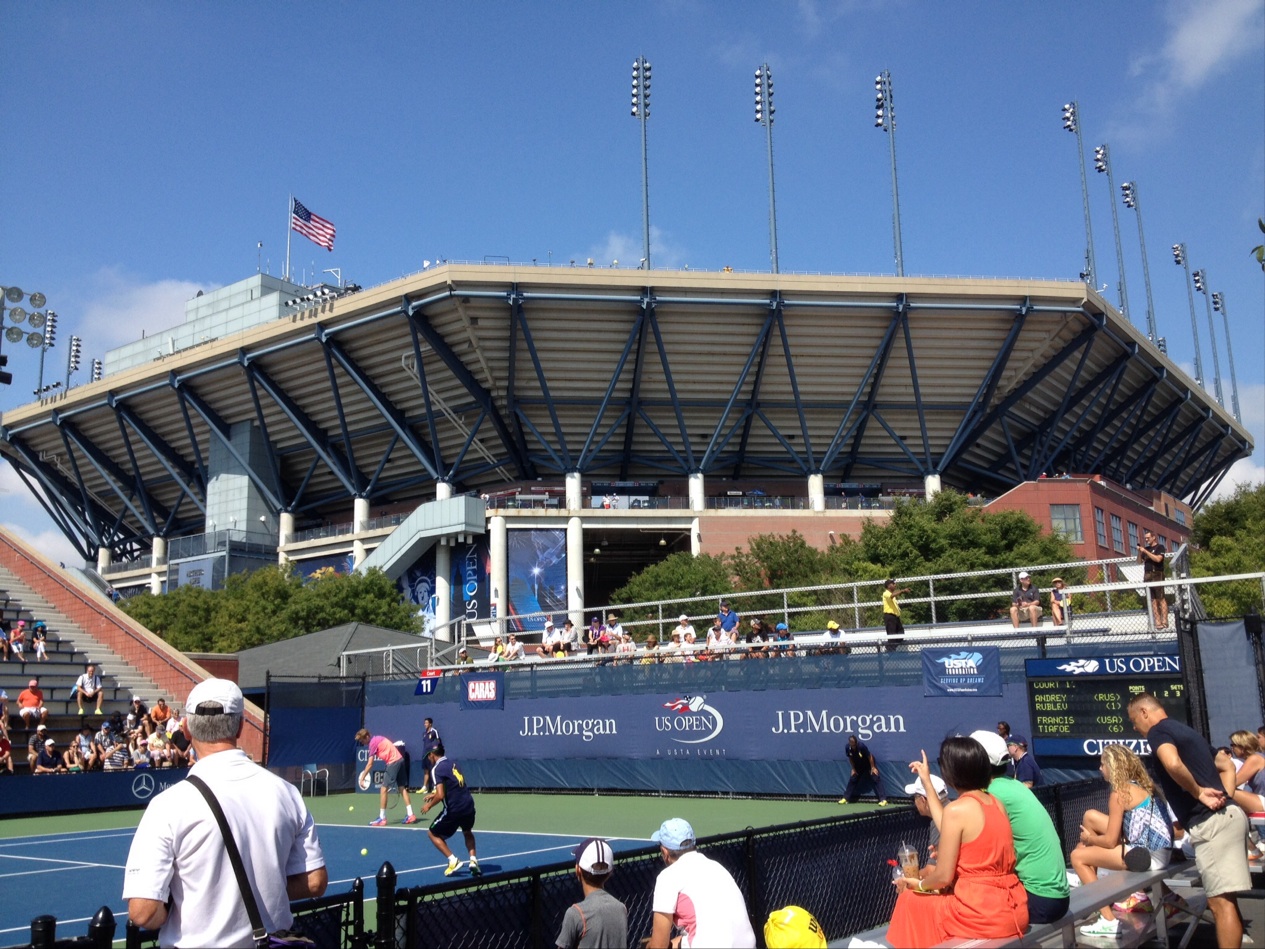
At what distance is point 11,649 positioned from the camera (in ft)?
94.2

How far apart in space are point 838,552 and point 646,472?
17.9 m

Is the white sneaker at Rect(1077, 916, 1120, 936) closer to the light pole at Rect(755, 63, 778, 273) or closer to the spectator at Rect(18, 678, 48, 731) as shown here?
the spectator at Rect(18, 678, 48, 731)

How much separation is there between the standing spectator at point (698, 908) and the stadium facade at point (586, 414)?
159 ft

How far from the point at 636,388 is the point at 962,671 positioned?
1603 inches

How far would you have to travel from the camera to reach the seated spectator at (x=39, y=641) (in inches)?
1147

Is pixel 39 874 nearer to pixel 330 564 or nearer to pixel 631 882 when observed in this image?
pixel 631 882

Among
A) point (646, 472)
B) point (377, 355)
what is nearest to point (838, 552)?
point (646, 472)

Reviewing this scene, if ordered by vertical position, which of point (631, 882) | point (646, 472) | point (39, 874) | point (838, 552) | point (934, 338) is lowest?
point (39, 874)

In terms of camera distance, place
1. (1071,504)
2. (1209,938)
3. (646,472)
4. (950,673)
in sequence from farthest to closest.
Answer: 1. (646,472)
2. (1071,504)
3. (950,673)
4. (1209,938)

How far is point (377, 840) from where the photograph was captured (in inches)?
717

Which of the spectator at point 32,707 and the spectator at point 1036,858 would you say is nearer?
the spectator at point 1036,858

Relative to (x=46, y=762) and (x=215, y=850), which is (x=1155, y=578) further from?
(x=46, y=762)

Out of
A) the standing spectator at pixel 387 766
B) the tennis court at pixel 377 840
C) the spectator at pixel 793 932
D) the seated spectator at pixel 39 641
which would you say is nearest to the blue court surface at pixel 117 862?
the tennis court at pixel 377 840

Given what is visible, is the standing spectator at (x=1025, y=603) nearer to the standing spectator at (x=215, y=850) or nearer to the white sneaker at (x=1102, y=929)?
the white sneaker at (x=1102, y=929)
